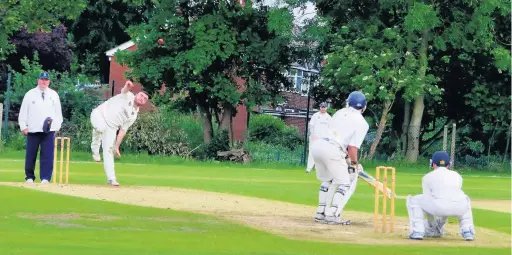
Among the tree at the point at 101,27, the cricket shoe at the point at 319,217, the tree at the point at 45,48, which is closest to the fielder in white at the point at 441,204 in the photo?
the cricket shoe at the point at 319,217

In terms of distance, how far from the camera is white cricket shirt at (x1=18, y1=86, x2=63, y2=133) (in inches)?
902

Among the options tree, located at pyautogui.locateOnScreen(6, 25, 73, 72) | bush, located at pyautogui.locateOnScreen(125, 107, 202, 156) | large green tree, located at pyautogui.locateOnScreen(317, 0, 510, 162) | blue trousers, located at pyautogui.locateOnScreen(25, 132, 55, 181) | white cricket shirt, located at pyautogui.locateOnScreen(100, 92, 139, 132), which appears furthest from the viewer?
tree, located at pyautogui.locateOnScreen(6, 25, 73, 72)

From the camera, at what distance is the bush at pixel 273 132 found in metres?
48.1

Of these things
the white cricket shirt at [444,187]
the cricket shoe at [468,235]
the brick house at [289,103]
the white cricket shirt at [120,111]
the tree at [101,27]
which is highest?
the tree at [101,27]

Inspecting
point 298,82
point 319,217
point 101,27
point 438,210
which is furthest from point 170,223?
point 101,27

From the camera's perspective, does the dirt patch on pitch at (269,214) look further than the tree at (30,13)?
No

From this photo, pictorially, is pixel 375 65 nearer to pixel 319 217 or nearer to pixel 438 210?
pixel 319 217

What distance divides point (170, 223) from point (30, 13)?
1282 inches

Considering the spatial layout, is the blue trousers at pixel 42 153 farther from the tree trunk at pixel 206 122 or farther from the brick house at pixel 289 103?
the tree trunk at pixel 206 122

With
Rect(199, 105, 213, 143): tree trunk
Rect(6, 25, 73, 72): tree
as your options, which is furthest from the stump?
Rect(6, 25, 73, 72): tree

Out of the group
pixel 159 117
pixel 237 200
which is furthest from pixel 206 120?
pixel 237 200

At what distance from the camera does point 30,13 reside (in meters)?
47.3

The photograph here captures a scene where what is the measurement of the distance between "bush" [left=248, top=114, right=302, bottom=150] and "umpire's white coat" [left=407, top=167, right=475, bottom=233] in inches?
1160

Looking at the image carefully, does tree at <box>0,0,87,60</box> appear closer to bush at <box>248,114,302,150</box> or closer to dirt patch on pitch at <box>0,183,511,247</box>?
bush at <box>248,114,302,150</box>
